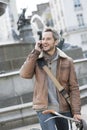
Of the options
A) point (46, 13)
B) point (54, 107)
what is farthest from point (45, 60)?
point (46, 13)

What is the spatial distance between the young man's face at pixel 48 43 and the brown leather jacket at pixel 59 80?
0.07 metres

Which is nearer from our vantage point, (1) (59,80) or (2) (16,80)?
(1) (59,80)

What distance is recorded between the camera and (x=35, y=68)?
4047 millimetres

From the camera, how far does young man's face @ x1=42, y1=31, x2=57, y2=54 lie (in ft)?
13.0

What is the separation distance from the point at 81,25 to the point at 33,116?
63587mm

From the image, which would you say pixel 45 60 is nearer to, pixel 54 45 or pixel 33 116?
pixel 54 45

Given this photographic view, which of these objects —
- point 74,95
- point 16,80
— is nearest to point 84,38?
point 16,80

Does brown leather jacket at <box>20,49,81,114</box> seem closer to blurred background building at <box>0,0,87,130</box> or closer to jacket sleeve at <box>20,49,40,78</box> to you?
jacket sleeve at <box>20,49,40,78</box>

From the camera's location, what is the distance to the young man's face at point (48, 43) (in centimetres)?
398

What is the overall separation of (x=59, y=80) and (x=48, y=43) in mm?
338

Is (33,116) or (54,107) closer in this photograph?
(54,107)

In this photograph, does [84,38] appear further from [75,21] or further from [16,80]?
[16,80]

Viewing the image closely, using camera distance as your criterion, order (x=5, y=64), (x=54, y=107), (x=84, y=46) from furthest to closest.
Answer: (x=84, y=46), (x=5, y=64), (x=54, y=107)

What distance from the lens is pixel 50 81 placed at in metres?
3.95
